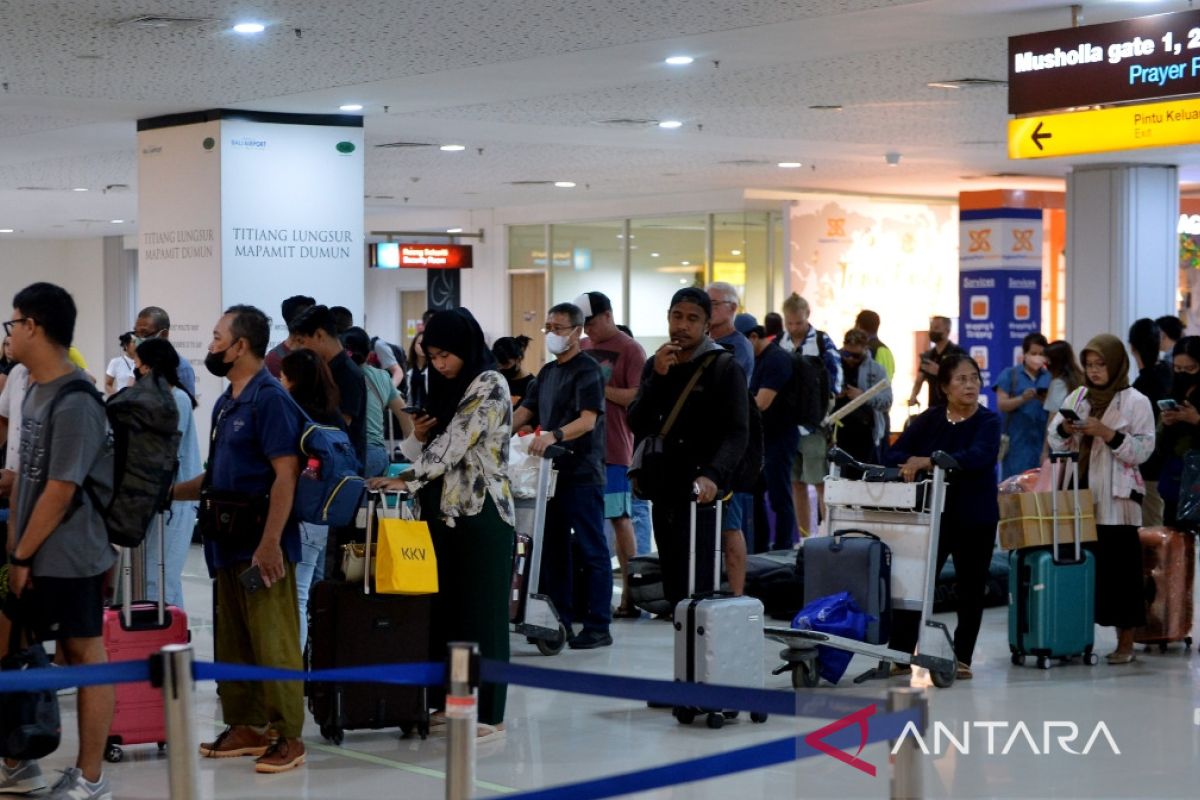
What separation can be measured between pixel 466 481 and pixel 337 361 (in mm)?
1323

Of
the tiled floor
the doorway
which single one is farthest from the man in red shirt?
the doorway

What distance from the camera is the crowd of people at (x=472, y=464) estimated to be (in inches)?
199

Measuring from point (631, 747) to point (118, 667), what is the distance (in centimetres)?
284

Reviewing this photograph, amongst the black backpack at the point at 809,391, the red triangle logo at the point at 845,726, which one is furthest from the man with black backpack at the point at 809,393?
the red triangle logo at the point at 845,726

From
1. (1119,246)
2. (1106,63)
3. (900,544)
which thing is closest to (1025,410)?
(1119,246)

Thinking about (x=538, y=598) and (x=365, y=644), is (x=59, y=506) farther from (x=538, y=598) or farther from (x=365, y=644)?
(x=538, y=598)

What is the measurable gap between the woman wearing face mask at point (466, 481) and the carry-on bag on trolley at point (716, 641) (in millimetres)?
715

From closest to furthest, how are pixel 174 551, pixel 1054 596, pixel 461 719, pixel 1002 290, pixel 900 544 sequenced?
pixel 461 719
pixel 900 544
pixel 174 551
pixel 1054 596
pixel 1002 290

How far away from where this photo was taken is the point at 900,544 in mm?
7281

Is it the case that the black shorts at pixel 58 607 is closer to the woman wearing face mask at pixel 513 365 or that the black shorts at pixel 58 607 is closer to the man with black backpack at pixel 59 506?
the man with black backpack at pixel 59 506

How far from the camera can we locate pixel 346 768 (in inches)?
228

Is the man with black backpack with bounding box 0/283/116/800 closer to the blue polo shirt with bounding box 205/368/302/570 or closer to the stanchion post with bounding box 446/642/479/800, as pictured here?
the blue polo shirt with bounding box 205/368/302/570

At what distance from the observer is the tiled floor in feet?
18.1

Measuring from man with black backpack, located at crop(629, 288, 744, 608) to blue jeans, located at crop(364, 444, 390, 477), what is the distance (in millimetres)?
1451
